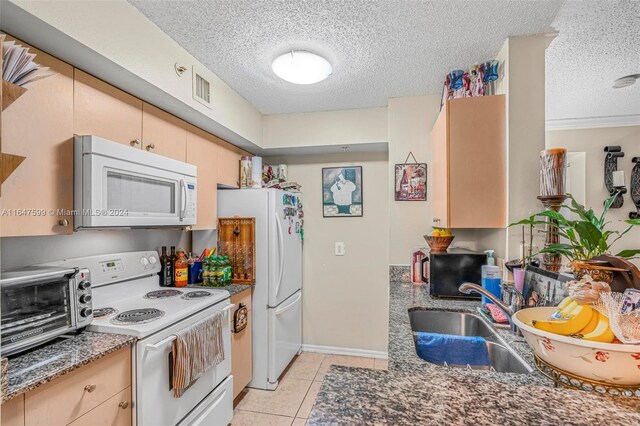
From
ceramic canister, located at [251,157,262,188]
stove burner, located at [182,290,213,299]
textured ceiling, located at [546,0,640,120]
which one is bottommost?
stove burner, located at [182,290,213,299]

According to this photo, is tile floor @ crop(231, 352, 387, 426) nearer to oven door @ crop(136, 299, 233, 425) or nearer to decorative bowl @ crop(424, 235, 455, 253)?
oven door @ crop(136, 299, 233, 425)

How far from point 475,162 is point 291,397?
215 centimetres

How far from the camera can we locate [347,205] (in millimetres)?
3287

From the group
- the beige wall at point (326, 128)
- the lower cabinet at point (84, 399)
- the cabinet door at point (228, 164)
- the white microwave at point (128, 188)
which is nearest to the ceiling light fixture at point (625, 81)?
the beige wall at point (326, 128)

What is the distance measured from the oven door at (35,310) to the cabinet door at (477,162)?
76.6 inches

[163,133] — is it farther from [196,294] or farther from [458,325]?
[458,325]

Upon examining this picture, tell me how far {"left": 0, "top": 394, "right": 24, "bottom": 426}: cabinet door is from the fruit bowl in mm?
1517

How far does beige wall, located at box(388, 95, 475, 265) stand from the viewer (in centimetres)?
261

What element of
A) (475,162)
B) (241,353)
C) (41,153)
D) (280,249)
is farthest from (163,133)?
(475,162)

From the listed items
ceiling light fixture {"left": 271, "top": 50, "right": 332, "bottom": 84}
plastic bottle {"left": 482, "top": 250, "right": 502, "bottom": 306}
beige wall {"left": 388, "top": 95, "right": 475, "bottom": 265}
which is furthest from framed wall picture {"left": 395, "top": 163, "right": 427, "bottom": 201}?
ceiling light fixture {"left": 271, "top": 50, "right": 332, "bottom": 84}

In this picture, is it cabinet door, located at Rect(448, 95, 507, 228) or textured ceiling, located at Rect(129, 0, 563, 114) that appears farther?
cabinet door, located at Rect(448, 95, 507, 228)

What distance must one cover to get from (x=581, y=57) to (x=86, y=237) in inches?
125

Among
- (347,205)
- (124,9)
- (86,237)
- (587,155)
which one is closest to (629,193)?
(587,155)

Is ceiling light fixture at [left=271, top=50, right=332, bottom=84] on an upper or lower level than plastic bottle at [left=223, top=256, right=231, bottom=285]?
upper
